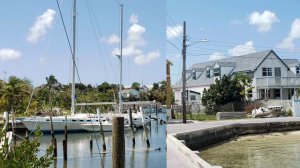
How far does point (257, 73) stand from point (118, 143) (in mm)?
21001

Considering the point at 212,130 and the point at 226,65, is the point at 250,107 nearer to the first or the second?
the point at 226,65

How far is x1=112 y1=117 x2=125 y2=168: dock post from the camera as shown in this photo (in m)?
3.78

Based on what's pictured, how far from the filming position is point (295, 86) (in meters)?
25.3

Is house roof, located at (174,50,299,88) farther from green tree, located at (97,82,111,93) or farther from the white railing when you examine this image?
green tree, located at (97,82,111,93)

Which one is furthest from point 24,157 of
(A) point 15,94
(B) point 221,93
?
(A) point 15,94

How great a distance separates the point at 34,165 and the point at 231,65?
15.0 meters

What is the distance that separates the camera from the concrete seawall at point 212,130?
30.2 feet

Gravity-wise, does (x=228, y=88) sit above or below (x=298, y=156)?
above

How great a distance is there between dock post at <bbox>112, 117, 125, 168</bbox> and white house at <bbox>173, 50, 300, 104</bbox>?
27.3ft

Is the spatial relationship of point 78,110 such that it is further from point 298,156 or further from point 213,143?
point 298,156

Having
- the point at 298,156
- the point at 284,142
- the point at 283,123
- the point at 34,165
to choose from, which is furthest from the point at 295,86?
the point at 34,165

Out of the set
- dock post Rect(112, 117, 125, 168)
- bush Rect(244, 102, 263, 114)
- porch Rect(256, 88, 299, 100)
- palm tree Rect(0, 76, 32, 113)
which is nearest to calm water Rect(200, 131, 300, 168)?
bush Rect(244, 102, 263, 114)

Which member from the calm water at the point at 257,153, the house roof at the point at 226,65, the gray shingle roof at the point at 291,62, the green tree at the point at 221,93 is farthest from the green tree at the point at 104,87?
the green tree at the point at 221,93

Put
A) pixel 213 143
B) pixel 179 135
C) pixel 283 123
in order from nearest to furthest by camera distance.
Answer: pixel 179 135 → pixel 213 143 → pixel 283 123
